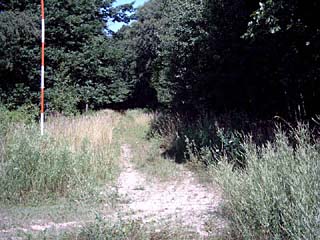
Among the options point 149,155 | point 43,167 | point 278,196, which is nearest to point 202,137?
point 149,155

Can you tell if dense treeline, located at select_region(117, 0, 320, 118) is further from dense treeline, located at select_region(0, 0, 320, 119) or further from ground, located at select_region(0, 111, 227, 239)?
ground, located at select_region(0, 111, 227, 239)

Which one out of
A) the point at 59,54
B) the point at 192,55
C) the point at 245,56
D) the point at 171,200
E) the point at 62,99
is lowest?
the point at 171,200

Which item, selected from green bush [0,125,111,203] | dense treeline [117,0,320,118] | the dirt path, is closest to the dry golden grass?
green bush [0,125,111,203]

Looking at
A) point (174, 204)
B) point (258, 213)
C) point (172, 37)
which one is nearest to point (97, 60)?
point (172, 37)

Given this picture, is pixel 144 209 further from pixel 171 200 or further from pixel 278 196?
pixel 278 196

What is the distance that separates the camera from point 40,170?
6.52 meters

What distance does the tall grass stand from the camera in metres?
6.28

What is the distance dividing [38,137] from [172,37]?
7814mm

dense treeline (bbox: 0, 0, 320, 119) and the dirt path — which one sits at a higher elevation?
dense treeline (bbox: 0, 0, 320, 119)

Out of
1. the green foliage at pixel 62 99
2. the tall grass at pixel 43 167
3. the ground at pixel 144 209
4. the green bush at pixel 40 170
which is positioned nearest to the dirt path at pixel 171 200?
the ground at pixel 144 209

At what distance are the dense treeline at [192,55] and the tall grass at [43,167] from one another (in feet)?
12.8

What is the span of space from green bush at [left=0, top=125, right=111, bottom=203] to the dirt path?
2.50 ft

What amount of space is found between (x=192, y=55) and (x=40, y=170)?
7927 mm

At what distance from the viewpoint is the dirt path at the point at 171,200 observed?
16.1ft
